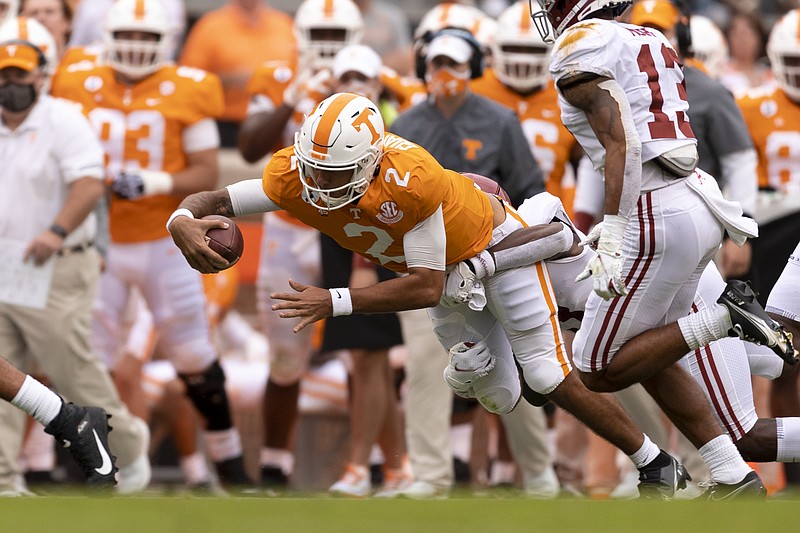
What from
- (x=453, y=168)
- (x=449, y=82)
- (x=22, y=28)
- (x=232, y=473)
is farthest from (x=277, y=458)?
(x=22, y=28)

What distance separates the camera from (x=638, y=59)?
17.7 ft

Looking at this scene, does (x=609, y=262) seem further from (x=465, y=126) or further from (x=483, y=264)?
(x=465, y=126)

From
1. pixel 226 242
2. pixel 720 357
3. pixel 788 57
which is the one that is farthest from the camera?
pixel 788 57

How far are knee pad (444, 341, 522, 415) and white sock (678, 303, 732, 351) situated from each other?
2.53ft

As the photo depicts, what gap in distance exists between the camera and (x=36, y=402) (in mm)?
5738

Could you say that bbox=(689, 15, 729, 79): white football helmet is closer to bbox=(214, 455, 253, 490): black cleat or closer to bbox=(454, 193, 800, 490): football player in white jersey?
bbox=(454, 193, 800, 490): football player in white jersey

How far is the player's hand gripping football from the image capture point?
17.8ft

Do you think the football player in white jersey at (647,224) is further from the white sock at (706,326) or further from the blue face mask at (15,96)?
the blue face mask at (15,96)

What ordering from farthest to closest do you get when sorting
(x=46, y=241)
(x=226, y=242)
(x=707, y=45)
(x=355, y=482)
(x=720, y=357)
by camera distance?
(x=707, y=45) → (x=355, y=482) → (x=46, y=241) → (x=720, y=357) → (x=226, y=242)

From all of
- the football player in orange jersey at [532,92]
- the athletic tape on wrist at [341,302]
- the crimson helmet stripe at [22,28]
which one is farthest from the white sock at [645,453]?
the crimson helmet stripe at [22,28]

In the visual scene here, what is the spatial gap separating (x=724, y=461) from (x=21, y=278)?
3.50 m

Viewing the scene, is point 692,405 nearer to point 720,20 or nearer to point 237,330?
point 237,330

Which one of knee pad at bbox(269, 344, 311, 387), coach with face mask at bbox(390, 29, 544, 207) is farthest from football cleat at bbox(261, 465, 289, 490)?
coach with face mask at bbox(390, 29, 544, 207)

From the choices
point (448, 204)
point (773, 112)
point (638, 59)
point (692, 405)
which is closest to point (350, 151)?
point (448, 204)
